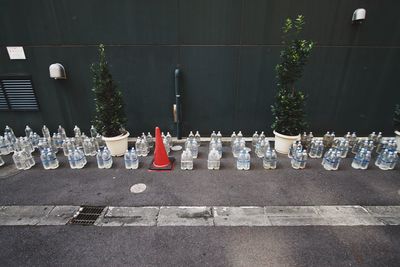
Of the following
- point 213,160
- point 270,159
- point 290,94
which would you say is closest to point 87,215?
point 213,160

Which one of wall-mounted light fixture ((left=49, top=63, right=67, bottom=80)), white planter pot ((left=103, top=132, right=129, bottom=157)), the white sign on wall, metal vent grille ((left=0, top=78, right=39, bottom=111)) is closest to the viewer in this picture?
white planter pot ((left=103, top=132, right=129, bottom=157))

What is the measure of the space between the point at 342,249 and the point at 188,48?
18.5 feet

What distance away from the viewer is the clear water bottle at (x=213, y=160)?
16.8ft

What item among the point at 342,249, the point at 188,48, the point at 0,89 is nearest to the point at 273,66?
the point at 188,48

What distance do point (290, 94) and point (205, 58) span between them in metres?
2.58

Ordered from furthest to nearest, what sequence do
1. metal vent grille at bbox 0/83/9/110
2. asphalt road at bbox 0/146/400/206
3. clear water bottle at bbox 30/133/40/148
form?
metal vent grille at bbox 0/83/9/110 → clear water bottle at bbox 30/133/40/148 → asphalt road at bbox 0/146/400/206

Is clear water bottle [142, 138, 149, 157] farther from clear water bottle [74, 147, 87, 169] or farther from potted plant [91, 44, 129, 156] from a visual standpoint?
clear water bottle [74, 147, 87, 169]

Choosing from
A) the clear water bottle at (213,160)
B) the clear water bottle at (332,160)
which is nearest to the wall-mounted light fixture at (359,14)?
the clear water bottle at (332,160)

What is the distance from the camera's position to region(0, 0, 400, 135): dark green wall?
→ 5.87m

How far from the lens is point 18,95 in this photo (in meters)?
6.65

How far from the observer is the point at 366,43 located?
6.20m

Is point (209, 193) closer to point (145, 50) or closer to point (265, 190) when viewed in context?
point (265, 190)

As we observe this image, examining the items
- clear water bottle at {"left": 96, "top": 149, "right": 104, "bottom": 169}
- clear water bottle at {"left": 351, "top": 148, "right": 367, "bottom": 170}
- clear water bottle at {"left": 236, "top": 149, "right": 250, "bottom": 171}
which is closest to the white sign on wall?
clear water bottle at {"left": 96, "top": 149, "right": 104, "bottom": 169}

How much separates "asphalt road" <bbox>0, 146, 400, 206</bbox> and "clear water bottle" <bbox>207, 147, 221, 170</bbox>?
168mm
